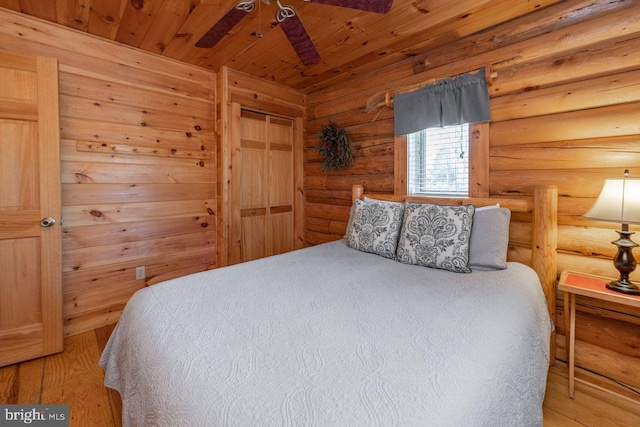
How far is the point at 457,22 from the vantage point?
7.13 ft

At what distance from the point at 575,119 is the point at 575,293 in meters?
1.11

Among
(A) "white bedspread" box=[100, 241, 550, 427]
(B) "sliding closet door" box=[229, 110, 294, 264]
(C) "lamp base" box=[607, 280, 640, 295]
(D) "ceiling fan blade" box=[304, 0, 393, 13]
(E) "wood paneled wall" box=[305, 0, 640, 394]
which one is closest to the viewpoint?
(A) "white bedspread" box=[100, 241, 550, 427]

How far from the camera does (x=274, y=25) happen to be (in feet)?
7.36

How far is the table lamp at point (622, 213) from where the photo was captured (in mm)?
1515

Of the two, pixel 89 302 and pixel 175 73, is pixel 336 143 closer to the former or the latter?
pixel 175 73

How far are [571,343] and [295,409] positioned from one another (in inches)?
76.4

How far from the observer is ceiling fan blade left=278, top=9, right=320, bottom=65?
1630 mm

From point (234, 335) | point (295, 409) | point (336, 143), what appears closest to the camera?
point (295, 409)

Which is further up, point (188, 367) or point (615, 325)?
point (188, 367)

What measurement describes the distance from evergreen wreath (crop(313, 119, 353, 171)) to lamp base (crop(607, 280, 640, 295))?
228 cm

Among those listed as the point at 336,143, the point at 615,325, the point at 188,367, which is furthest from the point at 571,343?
the point at 336,143

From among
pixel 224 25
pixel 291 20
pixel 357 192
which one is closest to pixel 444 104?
pixel 357 192

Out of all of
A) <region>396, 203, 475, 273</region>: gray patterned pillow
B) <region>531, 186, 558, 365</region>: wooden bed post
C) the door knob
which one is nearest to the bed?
<region>396, 203, 475, 273</region>: gray patterned pillow

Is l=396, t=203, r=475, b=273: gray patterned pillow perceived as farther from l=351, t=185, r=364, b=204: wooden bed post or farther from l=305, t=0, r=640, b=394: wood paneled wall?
l=351, t=185, r=364, b=204: wooden bed post
